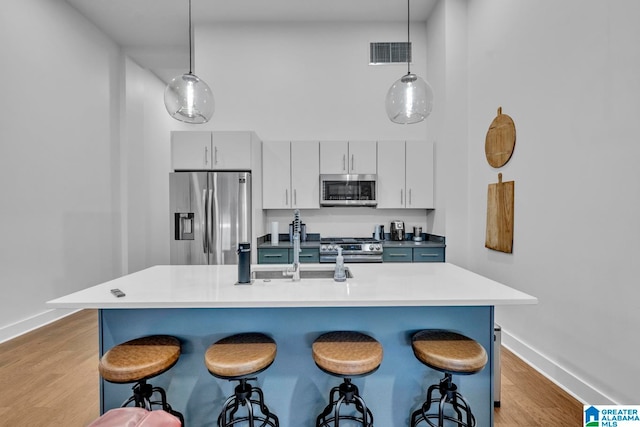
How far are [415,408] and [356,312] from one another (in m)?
0.68

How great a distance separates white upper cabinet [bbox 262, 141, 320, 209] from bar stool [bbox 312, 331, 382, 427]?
8.50ft

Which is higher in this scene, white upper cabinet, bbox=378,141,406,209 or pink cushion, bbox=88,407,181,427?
white upper cabinet, bbox=378,141,406,209

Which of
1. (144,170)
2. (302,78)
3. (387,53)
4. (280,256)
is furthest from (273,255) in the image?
(144,170)

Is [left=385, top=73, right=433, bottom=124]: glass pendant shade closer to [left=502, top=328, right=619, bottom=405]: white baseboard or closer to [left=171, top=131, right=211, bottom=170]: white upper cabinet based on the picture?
[left=502, top=328, right=619, bottom=405]: white baseboard

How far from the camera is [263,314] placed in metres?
1.82

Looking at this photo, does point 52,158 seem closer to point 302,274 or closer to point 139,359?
point 139,359

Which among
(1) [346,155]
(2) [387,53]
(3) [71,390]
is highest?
(2) [387,53]

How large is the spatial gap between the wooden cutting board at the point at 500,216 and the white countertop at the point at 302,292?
1190 millimetres

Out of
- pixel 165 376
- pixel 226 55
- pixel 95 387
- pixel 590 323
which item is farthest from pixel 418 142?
pixel 95 387

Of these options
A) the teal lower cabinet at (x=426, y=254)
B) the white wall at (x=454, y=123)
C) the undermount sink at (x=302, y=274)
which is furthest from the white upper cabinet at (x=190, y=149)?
the white wall at (x=454, y=123)

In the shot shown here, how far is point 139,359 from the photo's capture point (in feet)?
4.97

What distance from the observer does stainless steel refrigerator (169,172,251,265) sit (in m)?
3.64

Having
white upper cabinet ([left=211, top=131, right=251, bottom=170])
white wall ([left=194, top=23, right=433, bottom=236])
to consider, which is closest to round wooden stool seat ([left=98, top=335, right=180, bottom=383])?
white upper cabinet ([left=211, top=131, right=251, bottom=170])

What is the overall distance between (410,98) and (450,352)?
1.65 metres
